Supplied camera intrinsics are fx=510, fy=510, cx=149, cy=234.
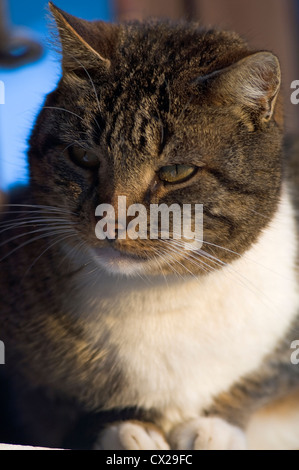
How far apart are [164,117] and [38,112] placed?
24 centimetres

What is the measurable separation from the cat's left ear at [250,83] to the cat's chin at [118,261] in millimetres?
247

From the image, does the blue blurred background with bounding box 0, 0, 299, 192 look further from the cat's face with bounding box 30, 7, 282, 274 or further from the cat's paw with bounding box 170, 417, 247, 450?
the cat's paw with bounding box 170, 417, 247, 450

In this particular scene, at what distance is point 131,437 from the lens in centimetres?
83

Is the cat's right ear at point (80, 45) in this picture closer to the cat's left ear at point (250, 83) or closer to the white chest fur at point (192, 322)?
the cat's left ear at point (250, 83)

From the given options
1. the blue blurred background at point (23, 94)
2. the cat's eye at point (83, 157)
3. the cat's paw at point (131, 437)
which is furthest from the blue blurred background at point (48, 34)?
the cat's paw at point (131, 437)

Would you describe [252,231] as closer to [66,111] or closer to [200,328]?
[200,328]

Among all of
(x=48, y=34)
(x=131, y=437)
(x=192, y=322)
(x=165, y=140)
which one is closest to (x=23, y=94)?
(x=48, y=34)

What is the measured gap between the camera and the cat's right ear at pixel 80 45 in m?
0.70

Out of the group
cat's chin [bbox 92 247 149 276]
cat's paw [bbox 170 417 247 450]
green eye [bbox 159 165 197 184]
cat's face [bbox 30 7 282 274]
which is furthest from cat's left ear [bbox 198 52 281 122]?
cat's paw [bbox 170 417 247 450]

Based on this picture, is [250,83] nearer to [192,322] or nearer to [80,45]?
[80,45]

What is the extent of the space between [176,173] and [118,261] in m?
0.14

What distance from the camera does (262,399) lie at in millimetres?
956

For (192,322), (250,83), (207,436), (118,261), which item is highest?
(250,83)
